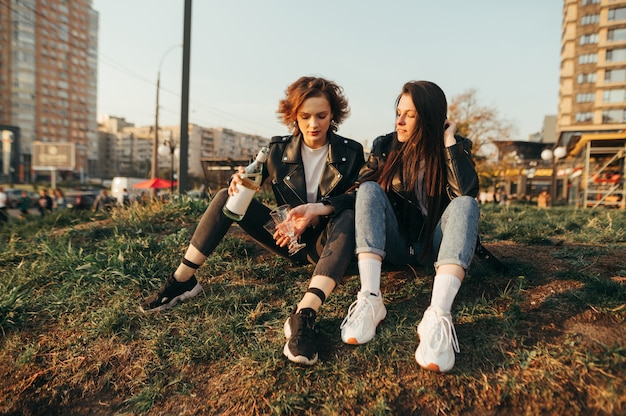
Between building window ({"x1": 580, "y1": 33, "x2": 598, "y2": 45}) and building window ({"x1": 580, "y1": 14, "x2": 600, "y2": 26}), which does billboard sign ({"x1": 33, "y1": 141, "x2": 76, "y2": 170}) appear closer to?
building window ({"x1": 580, "y1": 33, "x2": 598, "y2": 45})

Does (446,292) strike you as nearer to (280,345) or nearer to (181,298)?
(280,345)

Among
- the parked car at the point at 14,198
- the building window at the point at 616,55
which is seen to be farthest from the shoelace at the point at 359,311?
the building window at the point at 616,55

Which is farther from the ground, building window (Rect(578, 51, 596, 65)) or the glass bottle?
building window (Rect(578, 51, 596, 65))

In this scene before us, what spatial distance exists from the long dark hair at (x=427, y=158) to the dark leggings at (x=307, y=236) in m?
0.36

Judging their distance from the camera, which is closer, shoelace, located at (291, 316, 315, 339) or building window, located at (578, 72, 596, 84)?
shoelace, located at (291, 316, 315, 339)

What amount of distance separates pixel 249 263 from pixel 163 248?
0.85 meters

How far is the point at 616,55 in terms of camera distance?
39594 millimetres

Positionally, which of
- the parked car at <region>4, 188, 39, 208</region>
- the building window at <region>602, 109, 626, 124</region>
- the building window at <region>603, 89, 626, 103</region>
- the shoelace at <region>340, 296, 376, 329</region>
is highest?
the building window at <region>603, 89, 626, 103</region>

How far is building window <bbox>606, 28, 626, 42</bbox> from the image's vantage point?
39312 mm

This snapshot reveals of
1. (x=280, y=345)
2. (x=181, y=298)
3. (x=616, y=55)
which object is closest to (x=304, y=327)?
(x=280, y=345)

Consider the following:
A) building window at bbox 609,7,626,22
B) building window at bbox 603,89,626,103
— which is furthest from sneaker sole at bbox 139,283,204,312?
building window at bbox 609,7,626,22

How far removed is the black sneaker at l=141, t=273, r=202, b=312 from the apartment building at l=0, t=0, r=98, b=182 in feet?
225

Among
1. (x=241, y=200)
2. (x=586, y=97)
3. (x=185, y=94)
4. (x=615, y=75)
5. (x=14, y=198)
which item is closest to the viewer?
(x=241, y=200)

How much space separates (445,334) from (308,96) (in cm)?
153
